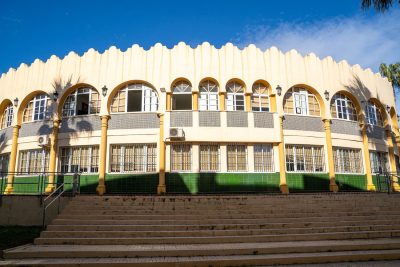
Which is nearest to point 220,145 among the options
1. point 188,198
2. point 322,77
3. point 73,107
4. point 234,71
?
point 234,71

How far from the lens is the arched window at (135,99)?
18.2m

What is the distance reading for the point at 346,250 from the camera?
832cm

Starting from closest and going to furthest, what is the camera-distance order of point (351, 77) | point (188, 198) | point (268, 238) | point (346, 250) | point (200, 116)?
point (346, 250) → point (268, 238) → point (188, 198) → point (200, 116) → point (351, 77)

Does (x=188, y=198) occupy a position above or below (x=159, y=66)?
below

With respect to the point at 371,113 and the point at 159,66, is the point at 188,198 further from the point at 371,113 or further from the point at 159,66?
the point at 371,113

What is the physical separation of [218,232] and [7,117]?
1824cm

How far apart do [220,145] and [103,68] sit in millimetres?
8176

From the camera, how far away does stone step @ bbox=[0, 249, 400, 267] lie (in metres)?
7.14

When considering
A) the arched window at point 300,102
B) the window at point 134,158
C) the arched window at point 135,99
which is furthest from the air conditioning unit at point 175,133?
the arched window at point 300,102

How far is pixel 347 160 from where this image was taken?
1941 centimetres

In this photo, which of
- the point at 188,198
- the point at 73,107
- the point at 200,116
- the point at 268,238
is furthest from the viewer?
the point at 73,107

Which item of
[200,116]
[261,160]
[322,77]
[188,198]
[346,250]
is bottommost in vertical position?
[346,250]

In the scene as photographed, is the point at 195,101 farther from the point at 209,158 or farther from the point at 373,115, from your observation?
the point at 373,115

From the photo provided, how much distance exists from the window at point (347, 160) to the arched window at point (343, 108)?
210 cm
